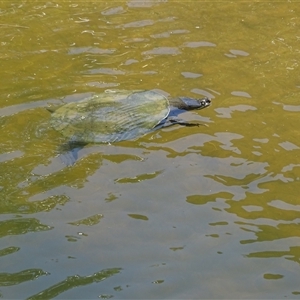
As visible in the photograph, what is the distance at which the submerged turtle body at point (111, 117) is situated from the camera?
4.61 metres

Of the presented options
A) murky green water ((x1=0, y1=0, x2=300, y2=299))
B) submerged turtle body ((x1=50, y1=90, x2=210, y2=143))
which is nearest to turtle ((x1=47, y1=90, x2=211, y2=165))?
submerged turtle body ((x1=50, y1=90, x2=210, y2=143))

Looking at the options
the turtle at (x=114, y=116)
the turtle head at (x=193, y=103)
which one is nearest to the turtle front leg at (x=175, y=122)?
the turtle at (x=114, y=116)

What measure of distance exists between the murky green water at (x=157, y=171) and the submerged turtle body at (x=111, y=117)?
0.12 metres

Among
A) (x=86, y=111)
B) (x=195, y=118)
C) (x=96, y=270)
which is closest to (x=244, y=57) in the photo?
(x=195, y=118)

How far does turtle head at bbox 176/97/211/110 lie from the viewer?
5.05 meters

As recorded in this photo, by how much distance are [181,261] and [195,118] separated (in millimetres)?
1870

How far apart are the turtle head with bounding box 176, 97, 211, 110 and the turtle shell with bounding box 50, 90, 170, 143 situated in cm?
17

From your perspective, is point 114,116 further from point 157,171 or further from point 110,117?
point 157,171

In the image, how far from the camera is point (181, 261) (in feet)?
11.5

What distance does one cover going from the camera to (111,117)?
15.4ft

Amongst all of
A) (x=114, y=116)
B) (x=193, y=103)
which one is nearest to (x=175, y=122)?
(x=193, y=103)

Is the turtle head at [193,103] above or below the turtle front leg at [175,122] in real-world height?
above

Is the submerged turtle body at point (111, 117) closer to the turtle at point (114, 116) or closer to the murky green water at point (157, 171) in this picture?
the turtle at point (114, 116)

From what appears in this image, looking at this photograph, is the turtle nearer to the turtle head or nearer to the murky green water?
the turtle head
